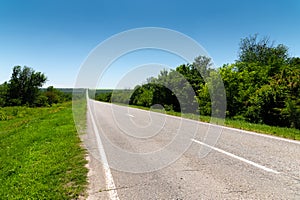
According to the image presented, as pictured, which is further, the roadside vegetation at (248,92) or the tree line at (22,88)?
the tree line at (22,88)

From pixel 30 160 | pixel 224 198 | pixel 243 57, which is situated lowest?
pixel 30 160

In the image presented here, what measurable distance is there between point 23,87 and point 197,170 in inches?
3418

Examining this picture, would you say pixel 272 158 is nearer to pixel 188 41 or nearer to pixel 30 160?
pixel 188 41

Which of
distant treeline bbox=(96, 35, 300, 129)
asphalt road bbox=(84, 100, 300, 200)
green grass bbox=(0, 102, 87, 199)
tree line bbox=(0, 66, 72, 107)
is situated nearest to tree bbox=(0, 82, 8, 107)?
tree line bbox=(0, 66, 72, 107)

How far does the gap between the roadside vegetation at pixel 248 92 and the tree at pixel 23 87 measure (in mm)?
60159

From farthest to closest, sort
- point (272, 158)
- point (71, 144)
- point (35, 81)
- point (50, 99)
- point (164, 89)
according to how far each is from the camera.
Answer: point (50, 99)
point (35, 81)
point (164, 89)
point (71, 144)
point (272, 158)

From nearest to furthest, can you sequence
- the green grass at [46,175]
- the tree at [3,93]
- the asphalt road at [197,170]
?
the asphalt road at [197,170] → the green grass at [46,175] → the tree at [3,93]

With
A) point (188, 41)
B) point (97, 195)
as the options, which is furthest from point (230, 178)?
point (188, 41)

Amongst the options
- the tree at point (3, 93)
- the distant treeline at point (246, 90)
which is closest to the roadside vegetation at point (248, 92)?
the distant treeline at point (246, 90)

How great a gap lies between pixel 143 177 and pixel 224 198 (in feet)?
5.52

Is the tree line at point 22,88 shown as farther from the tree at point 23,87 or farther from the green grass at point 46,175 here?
the green grass at point 46,175

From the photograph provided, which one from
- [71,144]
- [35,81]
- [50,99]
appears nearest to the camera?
[71,144]

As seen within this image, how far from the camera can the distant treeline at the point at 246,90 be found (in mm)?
14502

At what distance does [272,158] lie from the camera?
216 inches
